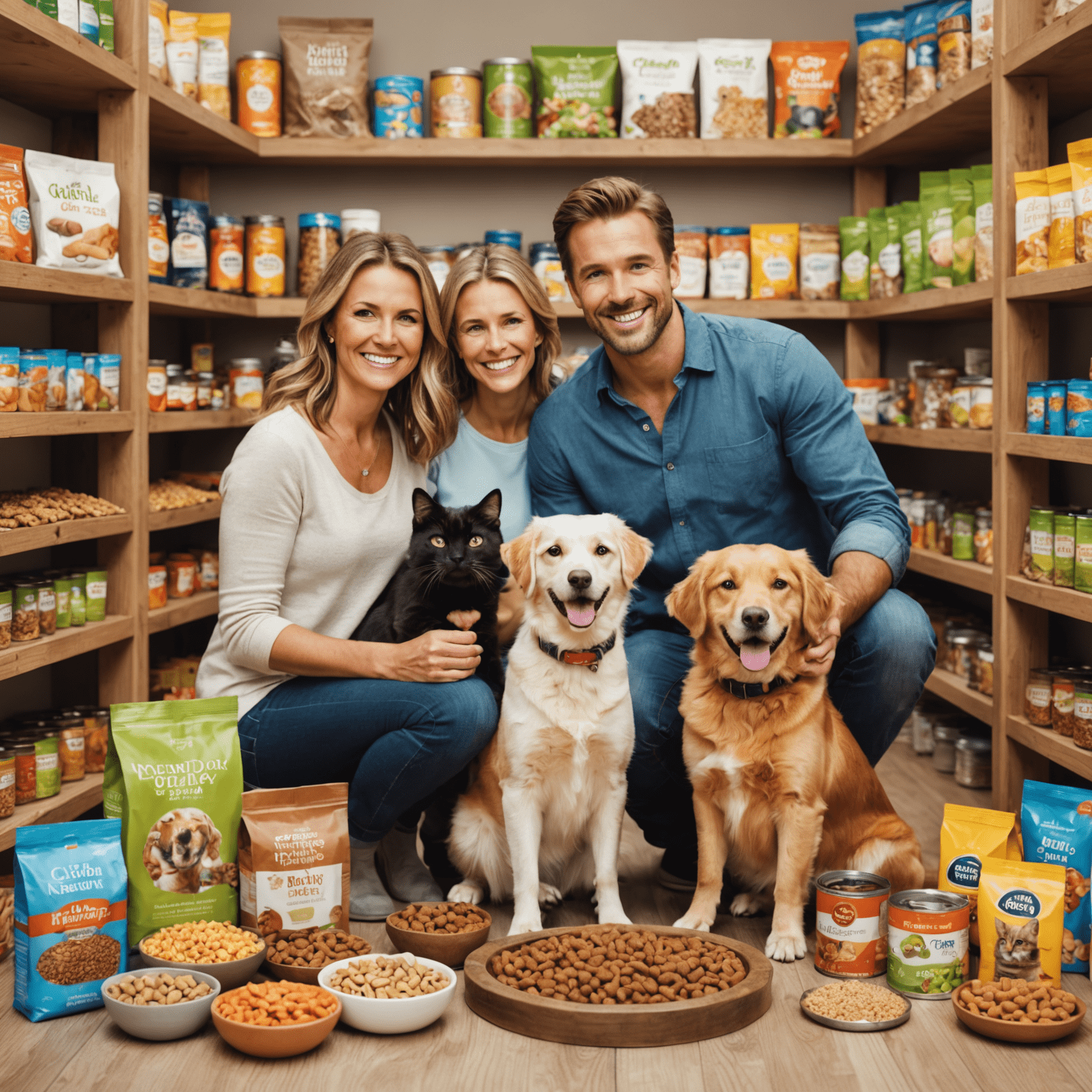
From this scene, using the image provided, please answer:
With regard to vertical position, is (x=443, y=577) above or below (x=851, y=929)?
above

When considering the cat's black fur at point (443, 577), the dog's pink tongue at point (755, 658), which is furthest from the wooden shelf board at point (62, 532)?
the dog's pink tongue at point (755, 658)

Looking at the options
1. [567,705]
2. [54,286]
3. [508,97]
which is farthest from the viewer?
[508,97]

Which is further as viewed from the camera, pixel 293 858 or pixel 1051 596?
pixel 1051 596

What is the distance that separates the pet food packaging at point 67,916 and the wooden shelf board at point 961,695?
215cm

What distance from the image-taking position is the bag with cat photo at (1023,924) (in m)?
1.89

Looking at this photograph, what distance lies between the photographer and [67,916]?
1.84 meters

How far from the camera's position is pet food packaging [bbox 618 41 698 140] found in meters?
3.90

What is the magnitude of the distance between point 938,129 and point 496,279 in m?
1.86

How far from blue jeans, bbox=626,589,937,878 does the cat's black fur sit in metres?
0.37

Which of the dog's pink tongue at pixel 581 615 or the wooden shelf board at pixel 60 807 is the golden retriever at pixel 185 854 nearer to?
the wooden shelf board at pixel 60 807

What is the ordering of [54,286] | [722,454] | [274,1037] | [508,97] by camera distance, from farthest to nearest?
[508,97] → [54,286] → [722,454] → [274,1037]

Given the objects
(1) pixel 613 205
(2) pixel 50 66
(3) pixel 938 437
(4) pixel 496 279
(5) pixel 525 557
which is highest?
(2) pixel 50 66

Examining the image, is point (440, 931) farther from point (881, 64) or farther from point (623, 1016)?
point (881, 64)

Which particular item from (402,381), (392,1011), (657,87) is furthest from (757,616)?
(657,87)
